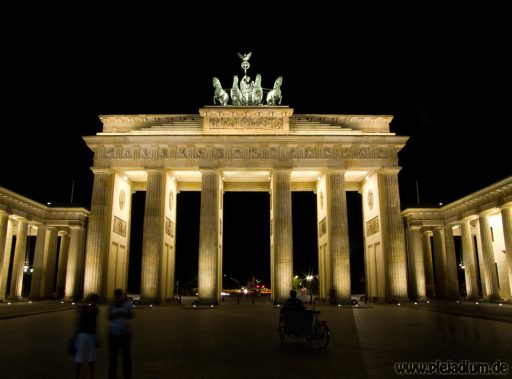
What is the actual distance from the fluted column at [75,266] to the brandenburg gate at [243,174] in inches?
151

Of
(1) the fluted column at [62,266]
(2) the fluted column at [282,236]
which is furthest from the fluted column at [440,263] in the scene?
(1) the fluted column at [62,266]

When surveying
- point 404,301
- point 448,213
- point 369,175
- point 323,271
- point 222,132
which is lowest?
point 404,301

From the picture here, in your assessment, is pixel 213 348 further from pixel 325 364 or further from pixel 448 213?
pixel 448 213

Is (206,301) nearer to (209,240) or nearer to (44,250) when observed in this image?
(209,240)

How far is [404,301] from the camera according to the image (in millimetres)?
37031

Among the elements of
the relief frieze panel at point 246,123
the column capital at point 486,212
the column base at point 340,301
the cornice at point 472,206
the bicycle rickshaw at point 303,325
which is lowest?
the column base at point 340,301

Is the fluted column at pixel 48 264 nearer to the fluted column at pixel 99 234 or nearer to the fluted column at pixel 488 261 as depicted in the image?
the fluted column at pixel 99 234

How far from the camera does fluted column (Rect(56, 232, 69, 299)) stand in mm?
46459

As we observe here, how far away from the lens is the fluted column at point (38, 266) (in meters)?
44.2

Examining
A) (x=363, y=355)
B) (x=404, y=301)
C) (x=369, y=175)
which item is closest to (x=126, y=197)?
(x=369, y=175)

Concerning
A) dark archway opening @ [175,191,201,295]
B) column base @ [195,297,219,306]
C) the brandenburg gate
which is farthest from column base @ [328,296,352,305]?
dark archway opening @ [175,191,201,295]

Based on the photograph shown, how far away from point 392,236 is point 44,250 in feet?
120

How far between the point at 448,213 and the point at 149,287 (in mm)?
32762

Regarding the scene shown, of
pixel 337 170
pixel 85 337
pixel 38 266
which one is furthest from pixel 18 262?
pixel 85 337
